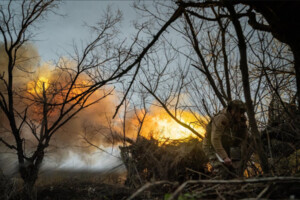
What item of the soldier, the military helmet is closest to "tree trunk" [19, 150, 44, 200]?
the soldier

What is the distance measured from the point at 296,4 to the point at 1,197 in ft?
28.0

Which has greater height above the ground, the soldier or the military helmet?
the military helmet

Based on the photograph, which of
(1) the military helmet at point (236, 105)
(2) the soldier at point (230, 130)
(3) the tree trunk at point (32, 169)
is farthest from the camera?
(3) the tree trunk at point (32, 169)

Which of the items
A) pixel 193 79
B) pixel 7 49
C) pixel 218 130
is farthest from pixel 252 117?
pixel 7 49

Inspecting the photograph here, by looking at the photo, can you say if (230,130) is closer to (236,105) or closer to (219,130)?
(219,130)

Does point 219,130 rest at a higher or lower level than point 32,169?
higher

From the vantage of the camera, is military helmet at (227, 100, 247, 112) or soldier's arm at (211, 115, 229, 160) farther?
military helmet at (227, 100, 247, 112)

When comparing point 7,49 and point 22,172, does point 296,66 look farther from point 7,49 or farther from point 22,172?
point 7,49

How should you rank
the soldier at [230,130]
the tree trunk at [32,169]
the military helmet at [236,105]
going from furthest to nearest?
the tree trunk at [32,169] < the military helmet at [236,105] < the soldier at [230,130]

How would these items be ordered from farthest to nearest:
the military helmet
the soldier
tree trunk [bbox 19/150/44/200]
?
1. tree trunk [bbox 19/150/44/200]
2. the military helmet
3. the soldier

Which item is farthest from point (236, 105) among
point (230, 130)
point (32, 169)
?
point (32, 169)

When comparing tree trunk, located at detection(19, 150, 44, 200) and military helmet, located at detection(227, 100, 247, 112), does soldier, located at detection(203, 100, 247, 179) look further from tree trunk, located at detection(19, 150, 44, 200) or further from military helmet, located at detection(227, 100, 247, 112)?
tree trunk, located at detection(19, 150, 44, 200)

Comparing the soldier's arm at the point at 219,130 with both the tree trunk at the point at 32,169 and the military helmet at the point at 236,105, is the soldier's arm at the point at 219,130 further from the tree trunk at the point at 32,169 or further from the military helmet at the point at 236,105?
the tree trunk at the point at 32,169

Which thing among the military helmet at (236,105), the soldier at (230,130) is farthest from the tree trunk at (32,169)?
the military helmet at (236,105)
